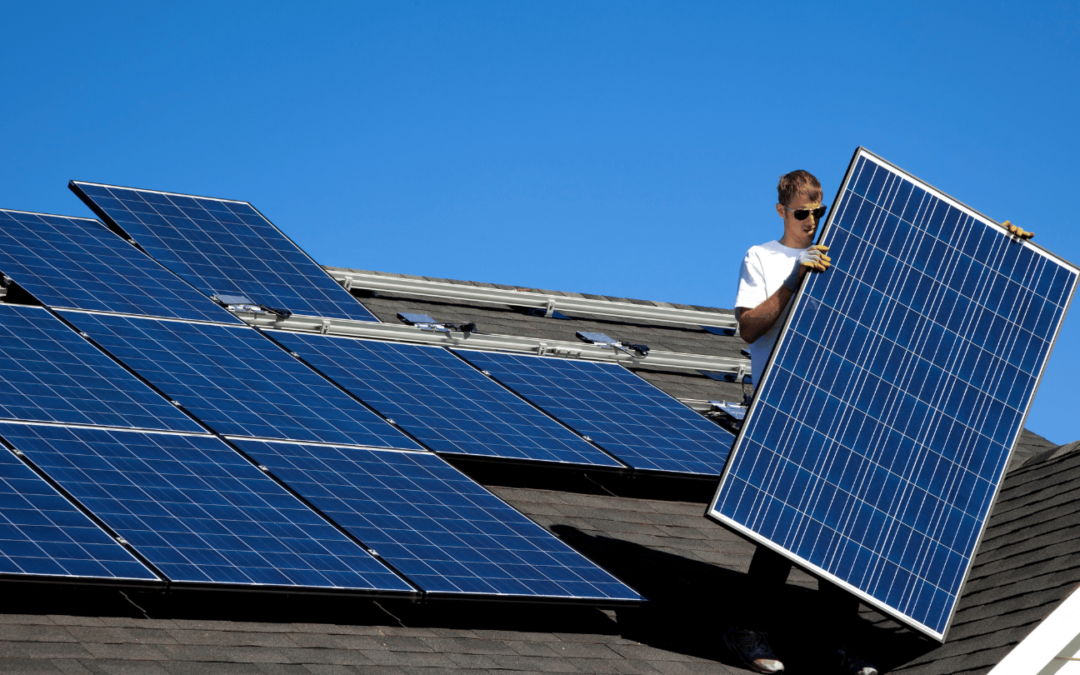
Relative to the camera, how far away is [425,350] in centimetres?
1516

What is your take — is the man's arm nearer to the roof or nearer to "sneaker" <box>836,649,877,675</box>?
the roof

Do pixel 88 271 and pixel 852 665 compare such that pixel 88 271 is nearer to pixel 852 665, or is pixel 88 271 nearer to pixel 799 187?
pixel 799 187

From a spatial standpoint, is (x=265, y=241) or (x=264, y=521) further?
(x=265, y=241)

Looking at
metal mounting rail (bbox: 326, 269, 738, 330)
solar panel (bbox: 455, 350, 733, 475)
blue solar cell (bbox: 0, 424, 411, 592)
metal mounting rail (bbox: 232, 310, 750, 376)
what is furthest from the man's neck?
metal mounting rail (bbox: 326, 269, 738, 330)

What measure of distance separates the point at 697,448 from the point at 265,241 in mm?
7158

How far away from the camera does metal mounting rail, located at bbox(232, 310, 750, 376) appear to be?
15812mm

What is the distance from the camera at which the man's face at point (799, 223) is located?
10.9 metres

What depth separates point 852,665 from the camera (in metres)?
10.4

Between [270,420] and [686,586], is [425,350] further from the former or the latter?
[686,586]

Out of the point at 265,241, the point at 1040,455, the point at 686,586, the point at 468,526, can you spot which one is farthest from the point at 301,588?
the point at 265,241

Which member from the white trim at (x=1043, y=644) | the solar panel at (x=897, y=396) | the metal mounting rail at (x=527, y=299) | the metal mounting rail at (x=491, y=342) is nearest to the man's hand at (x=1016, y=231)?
the solar panel at (x=897, y=396)

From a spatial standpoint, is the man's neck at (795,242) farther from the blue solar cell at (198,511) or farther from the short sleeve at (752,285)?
the blue solar cell at (198,511)

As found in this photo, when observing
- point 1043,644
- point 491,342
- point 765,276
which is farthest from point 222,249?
point 1043,644

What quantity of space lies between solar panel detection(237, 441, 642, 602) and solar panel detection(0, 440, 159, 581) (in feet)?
6.20
